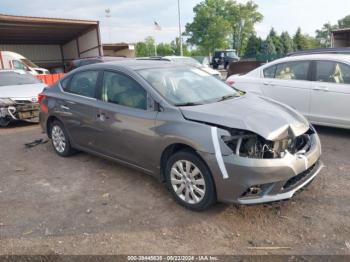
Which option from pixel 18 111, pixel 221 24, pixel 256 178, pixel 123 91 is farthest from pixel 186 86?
pixel 221 24

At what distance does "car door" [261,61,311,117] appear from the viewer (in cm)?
635

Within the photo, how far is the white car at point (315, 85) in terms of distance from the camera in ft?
19.3

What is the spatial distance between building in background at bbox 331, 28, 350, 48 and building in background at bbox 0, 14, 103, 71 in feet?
53.9

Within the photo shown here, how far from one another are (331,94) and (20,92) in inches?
285

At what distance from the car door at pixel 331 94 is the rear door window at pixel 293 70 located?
0.21 meters

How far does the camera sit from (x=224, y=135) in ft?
10.9

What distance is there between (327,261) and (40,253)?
2485 mm

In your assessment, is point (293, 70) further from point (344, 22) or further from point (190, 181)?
point (344, 22)

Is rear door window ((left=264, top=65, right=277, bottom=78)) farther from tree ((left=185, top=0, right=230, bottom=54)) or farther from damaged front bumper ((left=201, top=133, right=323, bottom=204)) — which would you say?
tree ((left=185, top=0, right=230, bottom=54))

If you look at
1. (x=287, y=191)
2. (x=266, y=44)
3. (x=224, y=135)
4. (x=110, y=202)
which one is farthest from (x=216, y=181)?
(x=266, y=44)

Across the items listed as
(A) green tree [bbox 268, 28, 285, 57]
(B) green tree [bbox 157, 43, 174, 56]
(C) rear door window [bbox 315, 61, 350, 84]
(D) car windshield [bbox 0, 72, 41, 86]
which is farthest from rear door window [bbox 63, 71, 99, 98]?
(B) green tree [bbox 157, 43, 174, 56]

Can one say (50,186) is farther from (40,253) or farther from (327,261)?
(327,261)

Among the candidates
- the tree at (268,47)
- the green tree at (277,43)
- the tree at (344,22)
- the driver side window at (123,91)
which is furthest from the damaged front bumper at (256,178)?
the tree at (344,22)

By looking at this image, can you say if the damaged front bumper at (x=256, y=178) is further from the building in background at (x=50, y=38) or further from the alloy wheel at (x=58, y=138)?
the building in background at (x=50, y=38)
